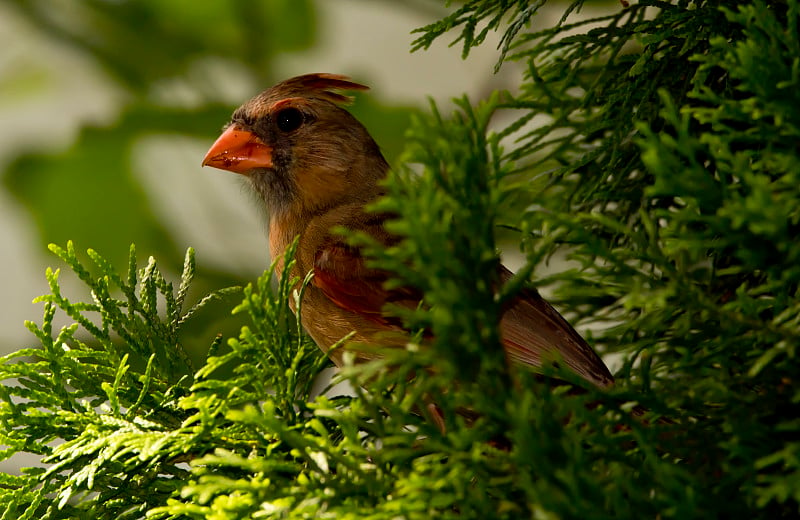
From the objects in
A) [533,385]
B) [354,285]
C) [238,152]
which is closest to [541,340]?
[354,285]

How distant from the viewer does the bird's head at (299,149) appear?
1.62 m

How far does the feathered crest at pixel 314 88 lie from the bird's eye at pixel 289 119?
0.11ft

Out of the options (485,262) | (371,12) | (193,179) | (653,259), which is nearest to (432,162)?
(485,262)

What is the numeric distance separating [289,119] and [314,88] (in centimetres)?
8

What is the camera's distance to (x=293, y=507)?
728 millimetres

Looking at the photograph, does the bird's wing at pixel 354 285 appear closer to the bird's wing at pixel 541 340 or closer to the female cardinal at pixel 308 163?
the female cardinal at pixel 308 163

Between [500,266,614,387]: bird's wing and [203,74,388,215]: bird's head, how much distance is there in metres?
0.44

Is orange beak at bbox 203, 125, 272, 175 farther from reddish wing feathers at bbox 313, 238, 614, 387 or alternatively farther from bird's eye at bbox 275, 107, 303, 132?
reddish wing feathers at bbox 313, 238, 614, 387

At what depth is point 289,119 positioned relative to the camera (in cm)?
165

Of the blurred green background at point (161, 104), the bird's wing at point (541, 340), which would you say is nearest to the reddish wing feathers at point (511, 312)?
the bird's wing at point (541, 340)

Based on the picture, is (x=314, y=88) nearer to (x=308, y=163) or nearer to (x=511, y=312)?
(x=308, y=163)

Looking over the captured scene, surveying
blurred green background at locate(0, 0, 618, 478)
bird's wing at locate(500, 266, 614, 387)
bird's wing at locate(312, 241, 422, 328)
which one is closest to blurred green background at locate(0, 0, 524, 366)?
blurred green background at locate(0, 0, 618, 478)

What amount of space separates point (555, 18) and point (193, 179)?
160 cm

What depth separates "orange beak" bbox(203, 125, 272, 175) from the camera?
160cm
